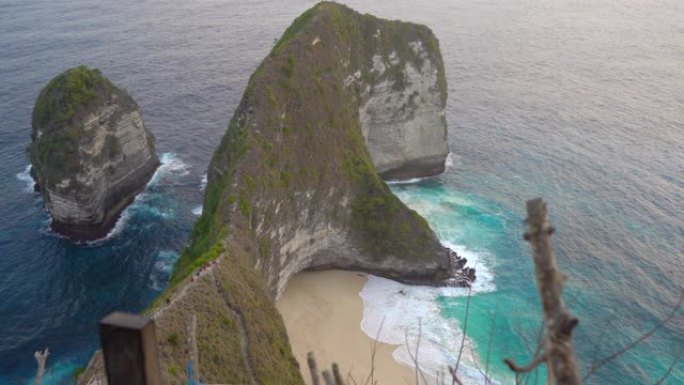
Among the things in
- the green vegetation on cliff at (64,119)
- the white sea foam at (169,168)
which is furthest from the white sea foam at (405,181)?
the green vegetation on cliff at (64,119)

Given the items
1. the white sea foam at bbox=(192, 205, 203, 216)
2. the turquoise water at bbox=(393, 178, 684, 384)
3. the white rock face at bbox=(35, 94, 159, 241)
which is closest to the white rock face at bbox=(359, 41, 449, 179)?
the turquoise water at bbox=(393, 178, 684, 384)

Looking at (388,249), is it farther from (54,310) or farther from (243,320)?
(54,310)

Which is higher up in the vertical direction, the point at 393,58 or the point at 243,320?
the point at 393,58

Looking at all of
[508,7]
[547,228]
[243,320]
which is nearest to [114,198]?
[243,320]

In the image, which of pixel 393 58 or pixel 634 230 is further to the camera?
pixel 393 58

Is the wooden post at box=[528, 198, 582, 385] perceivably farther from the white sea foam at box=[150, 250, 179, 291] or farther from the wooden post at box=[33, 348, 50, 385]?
the white sea foam at box=[150, 250, 179, 291]

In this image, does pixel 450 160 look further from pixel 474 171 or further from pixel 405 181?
pixel 405 181

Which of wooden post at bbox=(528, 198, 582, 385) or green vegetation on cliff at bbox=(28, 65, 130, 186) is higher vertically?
wooden post at bbox=(528, 198, 582, 385)

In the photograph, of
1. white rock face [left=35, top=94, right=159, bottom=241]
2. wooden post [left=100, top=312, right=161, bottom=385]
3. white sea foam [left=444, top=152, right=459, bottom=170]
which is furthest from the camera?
white sea foam [left=444, top=152, right=459, bottom=170]
